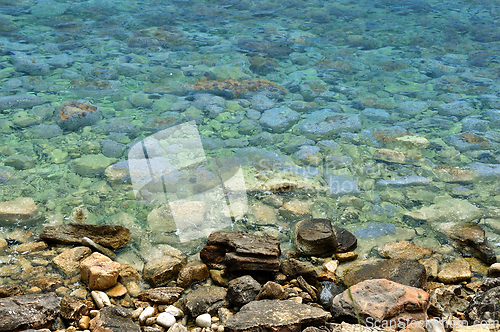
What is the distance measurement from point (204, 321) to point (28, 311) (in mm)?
721

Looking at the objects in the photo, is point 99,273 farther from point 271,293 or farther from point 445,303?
point 445,303

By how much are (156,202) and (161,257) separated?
550mm

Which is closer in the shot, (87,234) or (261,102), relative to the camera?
(87,234)

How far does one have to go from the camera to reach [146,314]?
1856 millimetres

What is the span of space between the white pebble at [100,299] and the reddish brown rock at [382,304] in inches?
40.2

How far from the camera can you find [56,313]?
1.79m

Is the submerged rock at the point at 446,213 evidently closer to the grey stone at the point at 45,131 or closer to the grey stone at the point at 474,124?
the grey stone at the point at 474,124

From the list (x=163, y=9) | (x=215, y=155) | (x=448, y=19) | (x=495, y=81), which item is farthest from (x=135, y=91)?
(x=448, y=19)

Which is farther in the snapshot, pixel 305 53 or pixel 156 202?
pixel 305 53

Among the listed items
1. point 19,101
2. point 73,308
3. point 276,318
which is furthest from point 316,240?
point 19,101

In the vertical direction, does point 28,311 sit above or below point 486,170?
above

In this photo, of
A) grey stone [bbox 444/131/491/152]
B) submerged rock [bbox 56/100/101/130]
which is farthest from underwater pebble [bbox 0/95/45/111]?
grey stone [bbox 444/131/491/152]

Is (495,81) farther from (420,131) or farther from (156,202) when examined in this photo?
(156,202)

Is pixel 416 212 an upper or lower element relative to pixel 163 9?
lower
